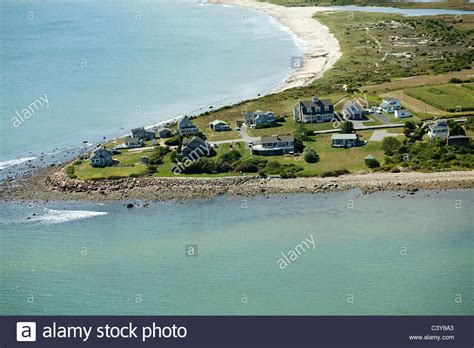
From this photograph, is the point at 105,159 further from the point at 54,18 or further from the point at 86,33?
the point at 54,18

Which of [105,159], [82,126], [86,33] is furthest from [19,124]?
[86,33]

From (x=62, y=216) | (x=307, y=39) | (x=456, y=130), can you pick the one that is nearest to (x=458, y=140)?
(x=456, y=130)

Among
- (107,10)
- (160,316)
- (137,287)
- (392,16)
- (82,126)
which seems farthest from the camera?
(107,10)

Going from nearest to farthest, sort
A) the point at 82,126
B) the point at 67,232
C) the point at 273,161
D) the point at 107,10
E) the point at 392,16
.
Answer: the point at 67,232
the point at 273,161
the point at 82,126
the point at 392,16
the point at 107,10

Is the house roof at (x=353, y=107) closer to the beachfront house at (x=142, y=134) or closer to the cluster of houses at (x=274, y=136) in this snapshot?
the cluster of houses at (x=274, y=136)

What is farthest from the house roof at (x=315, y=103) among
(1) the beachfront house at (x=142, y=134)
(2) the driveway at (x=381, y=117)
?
(1) the beachfront house at (x=142, y=134)

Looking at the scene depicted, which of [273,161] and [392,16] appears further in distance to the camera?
[392,16]

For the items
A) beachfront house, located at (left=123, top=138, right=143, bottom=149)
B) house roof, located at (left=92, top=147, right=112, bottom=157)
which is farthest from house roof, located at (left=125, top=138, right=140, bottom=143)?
house roof, located at (left=92, top=147, right=112, bottom=157)

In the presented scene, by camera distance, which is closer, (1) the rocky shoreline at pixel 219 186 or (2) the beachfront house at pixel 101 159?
(1) the rocky shoreline at pixel 219 186
